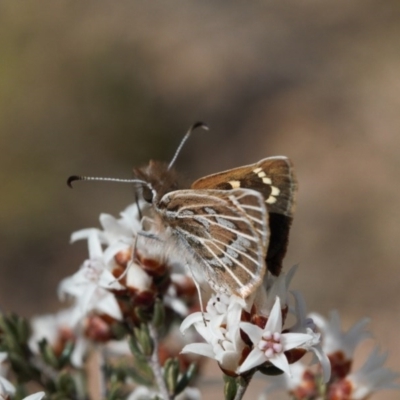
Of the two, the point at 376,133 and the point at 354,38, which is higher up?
the point at 354,38

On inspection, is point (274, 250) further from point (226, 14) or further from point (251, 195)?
point (226, 14)

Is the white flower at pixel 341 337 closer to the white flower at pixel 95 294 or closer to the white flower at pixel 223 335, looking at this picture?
the white flower at pixel 223 335

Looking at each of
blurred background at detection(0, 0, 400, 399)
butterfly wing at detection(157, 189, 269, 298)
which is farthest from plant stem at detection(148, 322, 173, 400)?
blurred background at detection(0, 0, 400, 399)

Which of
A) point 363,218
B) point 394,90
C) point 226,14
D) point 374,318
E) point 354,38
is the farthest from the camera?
point 226,14

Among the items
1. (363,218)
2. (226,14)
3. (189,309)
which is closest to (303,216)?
(363,218)

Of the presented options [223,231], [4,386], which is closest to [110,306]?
[4,386]

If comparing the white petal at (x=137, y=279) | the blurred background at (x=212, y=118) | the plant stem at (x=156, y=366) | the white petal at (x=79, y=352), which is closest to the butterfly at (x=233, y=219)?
the white petal at (x=137, y=279)

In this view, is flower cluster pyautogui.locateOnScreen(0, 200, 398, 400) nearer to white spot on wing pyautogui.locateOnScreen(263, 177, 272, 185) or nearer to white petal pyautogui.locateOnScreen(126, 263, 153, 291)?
white petal pyautogui.locateOnScreen(126, 263, 153, 291)
